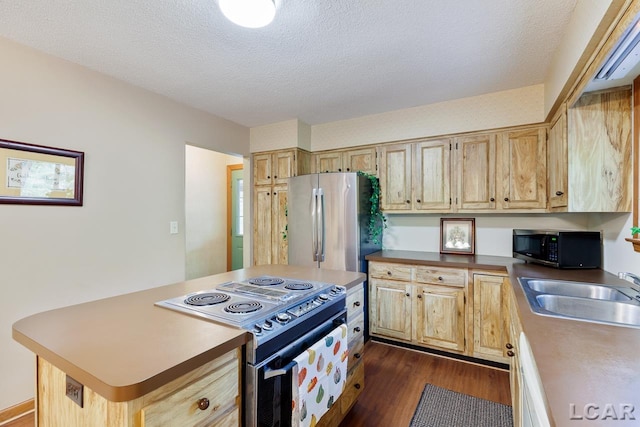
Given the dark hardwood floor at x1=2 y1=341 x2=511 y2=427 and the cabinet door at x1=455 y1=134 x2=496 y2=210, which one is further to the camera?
the cabinet door at x1=455 y1=134 x2=496 y2=210

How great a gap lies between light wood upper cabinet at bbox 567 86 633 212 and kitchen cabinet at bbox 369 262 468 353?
1067 mm

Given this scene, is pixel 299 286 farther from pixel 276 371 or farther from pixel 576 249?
pixel 576 249

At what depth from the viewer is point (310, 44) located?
6.65ft

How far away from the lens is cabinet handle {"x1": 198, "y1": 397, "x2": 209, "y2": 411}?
931 mm

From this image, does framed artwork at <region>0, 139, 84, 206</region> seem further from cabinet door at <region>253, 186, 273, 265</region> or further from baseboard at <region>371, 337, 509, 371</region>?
baseboard at <region>371, 337, 509, 371</region>

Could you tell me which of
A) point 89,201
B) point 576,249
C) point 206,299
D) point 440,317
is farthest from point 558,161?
point 89,201

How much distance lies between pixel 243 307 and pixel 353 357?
3.07ft

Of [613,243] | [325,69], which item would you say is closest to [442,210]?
[613,243]

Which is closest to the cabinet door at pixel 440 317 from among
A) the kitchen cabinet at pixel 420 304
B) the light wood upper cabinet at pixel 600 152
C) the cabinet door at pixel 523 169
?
the kitchen cabinet at pixel 420 304

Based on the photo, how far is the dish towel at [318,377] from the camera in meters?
1.20

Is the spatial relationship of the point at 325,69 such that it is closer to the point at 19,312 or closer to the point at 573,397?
the point at 573,397

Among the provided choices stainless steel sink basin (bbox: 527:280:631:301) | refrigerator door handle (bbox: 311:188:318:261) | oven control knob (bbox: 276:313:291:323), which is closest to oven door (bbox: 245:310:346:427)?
oven control knob (bbox: 276:313:291:323)

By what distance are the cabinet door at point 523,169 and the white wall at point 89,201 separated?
3151mm

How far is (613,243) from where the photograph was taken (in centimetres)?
200
